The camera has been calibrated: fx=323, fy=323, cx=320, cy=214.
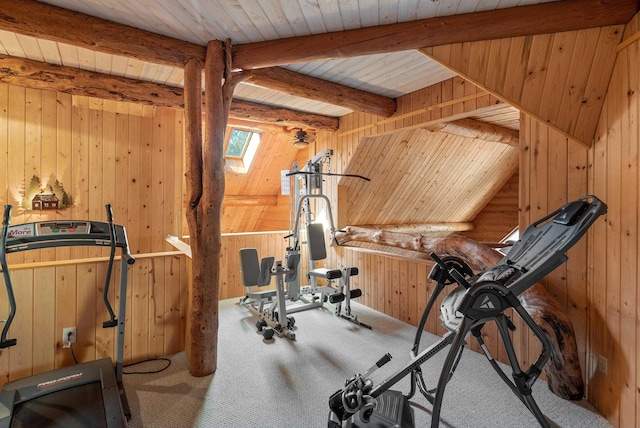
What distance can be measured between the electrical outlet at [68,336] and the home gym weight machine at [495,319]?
194 centimetres

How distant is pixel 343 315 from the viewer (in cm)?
375

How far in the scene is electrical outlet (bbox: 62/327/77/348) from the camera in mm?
2307

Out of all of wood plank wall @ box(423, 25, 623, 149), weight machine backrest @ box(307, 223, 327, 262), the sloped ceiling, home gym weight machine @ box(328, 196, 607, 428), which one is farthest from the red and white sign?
the sloped ceiling

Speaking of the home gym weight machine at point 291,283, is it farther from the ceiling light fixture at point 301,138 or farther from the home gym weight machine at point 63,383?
the home gym weight machine at point 63,383

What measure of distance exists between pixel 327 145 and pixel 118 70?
2859mm

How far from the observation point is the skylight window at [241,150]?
20.1 ft

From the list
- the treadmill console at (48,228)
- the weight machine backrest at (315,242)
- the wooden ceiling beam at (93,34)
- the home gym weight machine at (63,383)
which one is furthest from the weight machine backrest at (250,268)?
the wooden ceiling beam at (93,34)

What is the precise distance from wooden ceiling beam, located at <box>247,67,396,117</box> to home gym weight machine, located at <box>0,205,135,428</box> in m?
1.78

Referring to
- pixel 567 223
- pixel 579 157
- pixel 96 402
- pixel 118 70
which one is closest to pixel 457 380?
pixel 567 223

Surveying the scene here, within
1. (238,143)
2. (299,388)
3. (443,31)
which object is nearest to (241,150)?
(238,143)

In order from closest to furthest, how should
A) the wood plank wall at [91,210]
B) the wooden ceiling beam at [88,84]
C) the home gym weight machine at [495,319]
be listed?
the home gym weight machine at [495,319]
the wood plank wall at [91,210]
the wooden ceiling beam at [88,84]

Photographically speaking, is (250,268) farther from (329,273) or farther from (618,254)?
(618,254)

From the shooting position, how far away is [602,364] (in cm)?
206

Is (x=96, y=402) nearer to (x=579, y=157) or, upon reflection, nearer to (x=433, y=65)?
(x=579, y=157)
